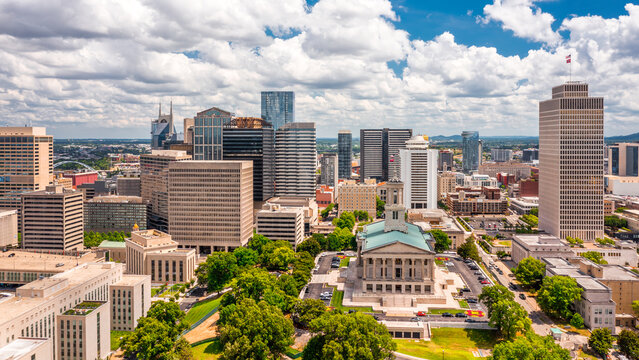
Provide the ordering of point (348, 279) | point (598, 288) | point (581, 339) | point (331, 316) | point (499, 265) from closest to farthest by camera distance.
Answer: point (331, 316) → point (581, 339) → point (598, 288) → point (348, 279) → point (499, 265)

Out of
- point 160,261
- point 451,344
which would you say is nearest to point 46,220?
point 160,261

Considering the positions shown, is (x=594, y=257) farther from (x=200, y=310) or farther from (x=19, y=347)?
(x=19, y=347)

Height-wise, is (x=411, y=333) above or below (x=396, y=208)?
below

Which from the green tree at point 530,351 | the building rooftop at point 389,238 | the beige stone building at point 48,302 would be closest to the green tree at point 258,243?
the building rooftop at point 389,238

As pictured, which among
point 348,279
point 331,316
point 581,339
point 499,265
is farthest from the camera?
point 499,265

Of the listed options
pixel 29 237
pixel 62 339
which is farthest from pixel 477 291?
pixel 29 237

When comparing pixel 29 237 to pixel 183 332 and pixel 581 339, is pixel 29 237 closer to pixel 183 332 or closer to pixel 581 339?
pixel 183 332

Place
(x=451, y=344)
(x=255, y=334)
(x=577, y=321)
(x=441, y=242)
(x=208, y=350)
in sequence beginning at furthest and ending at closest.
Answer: (x=441, y=242) → (x=577, y=321) → (x=208, y=350) → (x=451, y=344) → (x=255, y=334)
